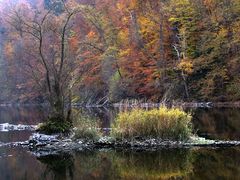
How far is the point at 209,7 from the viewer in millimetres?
52094

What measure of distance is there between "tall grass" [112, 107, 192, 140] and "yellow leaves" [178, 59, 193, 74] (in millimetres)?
29776

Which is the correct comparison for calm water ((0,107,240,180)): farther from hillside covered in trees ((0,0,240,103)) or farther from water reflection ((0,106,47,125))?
hillside covered in trees ((0,0,240,103))

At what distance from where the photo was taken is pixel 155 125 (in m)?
18.9

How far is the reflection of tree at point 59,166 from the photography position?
13.7 meters

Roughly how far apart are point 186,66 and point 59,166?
3508cm

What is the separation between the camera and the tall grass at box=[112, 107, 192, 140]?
1862 centimetres

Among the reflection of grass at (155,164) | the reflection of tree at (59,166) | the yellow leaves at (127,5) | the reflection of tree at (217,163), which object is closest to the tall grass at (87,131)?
the reflection of tree at (59,166)

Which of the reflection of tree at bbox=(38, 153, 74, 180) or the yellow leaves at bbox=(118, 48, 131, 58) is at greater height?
the yellow leaves at bbox=(118, 48, 131, 58)

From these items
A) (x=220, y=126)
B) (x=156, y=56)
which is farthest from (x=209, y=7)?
(x=220, y=126)

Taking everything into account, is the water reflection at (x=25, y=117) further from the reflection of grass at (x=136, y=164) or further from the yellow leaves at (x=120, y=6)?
the reflection of grass at (x=136, y=164)

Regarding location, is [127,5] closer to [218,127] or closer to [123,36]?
[123,36]

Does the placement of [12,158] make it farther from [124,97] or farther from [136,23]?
[136,23]

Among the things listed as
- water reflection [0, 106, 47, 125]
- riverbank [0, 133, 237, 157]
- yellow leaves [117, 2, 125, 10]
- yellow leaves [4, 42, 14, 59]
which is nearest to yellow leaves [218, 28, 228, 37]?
yellow leaves [117, 2, 125, 10]

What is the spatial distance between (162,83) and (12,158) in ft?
119
